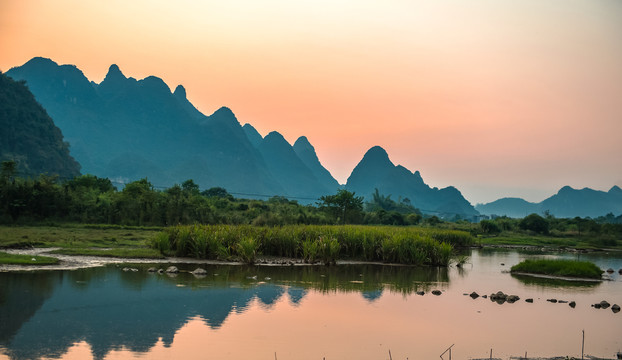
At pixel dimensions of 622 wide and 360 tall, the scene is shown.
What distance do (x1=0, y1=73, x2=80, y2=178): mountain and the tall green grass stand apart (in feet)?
221

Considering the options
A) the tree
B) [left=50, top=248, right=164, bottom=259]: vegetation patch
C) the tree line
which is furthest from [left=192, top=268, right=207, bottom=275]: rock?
the tree

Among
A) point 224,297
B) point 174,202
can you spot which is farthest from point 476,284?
point 174,202

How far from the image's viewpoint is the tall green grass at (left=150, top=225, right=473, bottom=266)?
2272cm

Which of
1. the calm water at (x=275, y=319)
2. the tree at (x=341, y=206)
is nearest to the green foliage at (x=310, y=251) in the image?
the calm water at (x=275, y=319)

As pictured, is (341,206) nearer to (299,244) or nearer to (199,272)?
(299,244)

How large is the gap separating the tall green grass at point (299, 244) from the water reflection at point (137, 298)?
185 centimetres

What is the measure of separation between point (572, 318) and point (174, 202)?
95.1ft

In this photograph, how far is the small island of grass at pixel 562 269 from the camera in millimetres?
22750

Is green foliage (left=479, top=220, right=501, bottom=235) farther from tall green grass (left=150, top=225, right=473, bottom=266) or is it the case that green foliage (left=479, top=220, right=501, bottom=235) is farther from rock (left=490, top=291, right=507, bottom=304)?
rock (left=490, top=291, right=507, bottom=304)

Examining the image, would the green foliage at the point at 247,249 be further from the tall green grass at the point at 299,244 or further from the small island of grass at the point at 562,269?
the small island of grass at the point at 562,269

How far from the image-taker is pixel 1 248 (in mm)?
20875

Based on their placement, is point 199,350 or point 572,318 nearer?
point 199,350

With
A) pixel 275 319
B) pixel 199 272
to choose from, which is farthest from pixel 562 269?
pixel 275 319

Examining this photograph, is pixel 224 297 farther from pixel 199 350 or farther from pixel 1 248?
pixel 1 248
